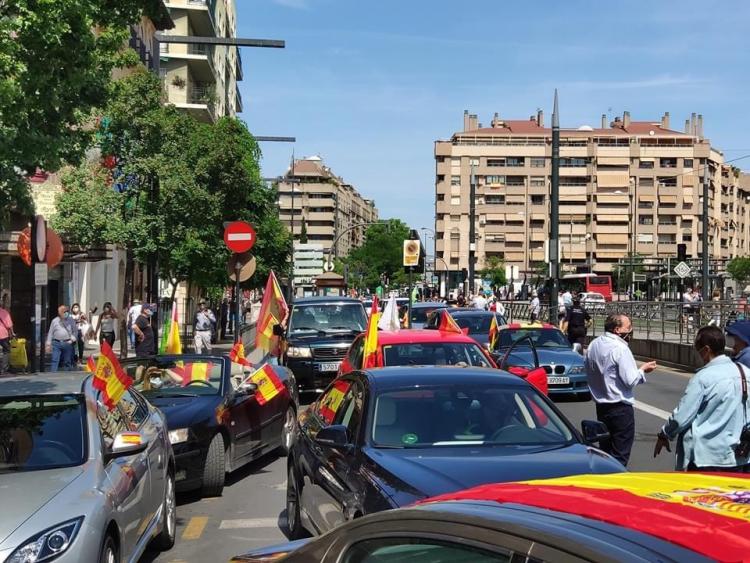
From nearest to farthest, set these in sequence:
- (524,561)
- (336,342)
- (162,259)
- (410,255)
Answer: (524,561)
(336,342)
(410,255)
(162,259)

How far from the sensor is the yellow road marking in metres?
8.12

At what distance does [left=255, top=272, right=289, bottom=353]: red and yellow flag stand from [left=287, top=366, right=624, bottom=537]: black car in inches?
343

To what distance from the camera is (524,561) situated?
2.21 meters

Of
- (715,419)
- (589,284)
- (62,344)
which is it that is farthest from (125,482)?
(589,284)

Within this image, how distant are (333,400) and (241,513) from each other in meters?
2.03

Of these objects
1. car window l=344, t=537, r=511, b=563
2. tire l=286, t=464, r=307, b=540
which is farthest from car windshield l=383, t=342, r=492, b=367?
car window l=344, t=537, r=511, b=563

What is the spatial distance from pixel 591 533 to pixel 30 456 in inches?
189

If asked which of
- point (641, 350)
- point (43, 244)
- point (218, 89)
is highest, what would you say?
point (218, 89)

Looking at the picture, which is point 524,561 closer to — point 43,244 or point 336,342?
point 43,244

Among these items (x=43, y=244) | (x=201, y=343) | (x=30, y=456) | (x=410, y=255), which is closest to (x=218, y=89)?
(x=201, y=343)

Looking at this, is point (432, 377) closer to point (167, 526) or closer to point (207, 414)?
point (167, 526)

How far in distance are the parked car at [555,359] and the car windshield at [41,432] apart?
11.1 metres

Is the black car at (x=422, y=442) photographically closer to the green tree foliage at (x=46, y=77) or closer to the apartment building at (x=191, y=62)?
the green tree foliage at (x=46, y=77)

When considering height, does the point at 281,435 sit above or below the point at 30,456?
below
